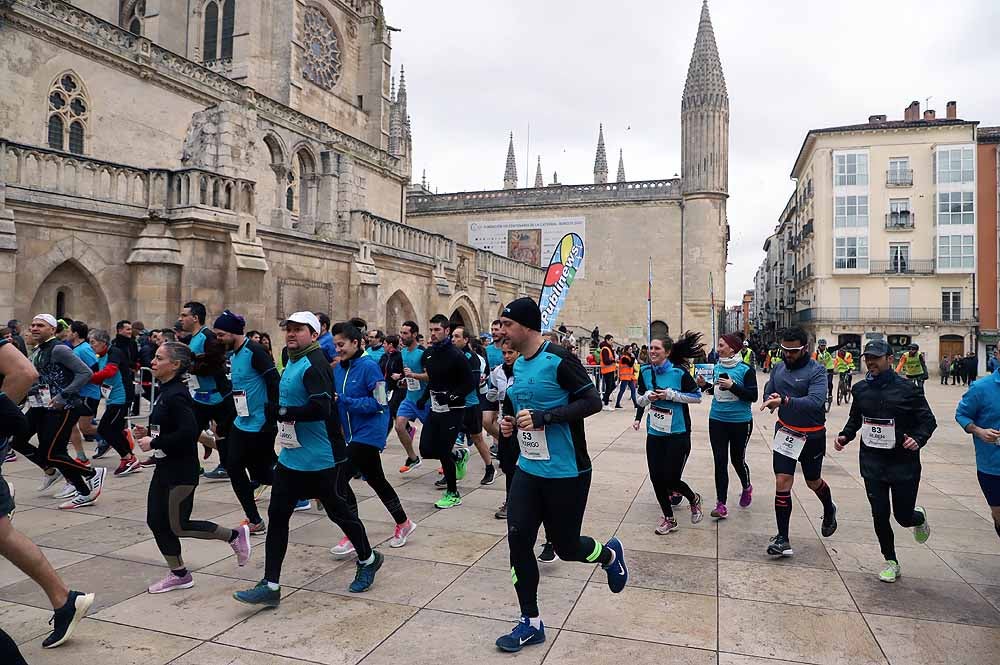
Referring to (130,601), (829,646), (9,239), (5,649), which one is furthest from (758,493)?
(9,239)

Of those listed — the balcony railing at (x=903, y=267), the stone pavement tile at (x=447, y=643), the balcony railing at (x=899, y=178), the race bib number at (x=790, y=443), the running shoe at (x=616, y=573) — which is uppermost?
the balcony railing at (x=899, y=178)

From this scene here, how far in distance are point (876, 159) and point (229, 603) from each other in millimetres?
47495

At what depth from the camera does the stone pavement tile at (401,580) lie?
4562 mm

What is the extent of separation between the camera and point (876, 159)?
42.7 m

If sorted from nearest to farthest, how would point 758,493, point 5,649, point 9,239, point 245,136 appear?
point 5,649 → point 758,493 → point 9,239 → point 245,136

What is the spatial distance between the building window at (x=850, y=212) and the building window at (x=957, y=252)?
4.44 m

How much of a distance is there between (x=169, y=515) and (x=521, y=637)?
2.43 meters

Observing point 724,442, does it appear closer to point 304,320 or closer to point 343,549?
point 343,549

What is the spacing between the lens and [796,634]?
13.2 feet

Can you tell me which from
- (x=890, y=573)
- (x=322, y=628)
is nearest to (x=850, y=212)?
(x=890, y=573)

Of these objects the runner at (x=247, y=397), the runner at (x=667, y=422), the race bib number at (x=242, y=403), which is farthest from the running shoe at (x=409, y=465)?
the runner at (x=667, y=422)

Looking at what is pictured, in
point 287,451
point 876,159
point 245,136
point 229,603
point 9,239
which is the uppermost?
point 876,159

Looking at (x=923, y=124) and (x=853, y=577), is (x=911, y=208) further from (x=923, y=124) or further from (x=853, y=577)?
(x=853, y=577)

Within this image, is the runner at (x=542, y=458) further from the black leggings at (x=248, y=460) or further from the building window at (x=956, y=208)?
the building window at (x=956, y=208)
